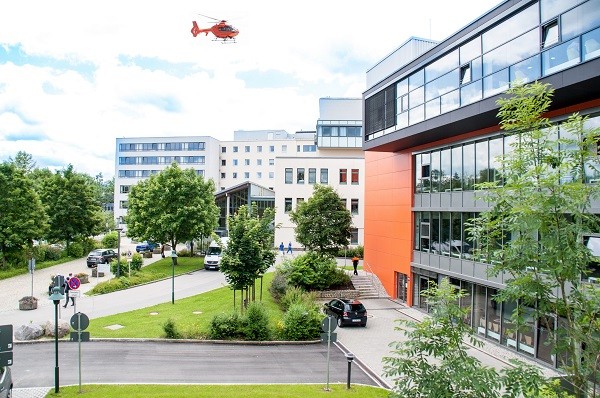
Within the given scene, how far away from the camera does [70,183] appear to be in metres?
45.1

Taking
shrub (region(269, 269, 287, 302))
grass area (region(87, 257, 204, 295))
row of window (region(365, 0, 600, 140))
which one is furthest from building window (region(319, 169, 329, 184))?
row of window (region(365, 0, 600, 140))

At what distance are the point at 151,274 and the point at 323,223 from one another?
43.9 ft

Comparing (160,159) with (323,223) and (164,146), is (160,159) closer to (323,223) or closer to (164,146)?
(164,146)

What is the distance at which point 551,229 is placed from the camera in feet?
18.9

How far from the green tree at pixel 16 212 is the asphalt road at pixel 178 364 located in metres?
20.1

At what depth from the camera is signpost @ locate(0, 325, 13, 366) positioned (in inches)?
449

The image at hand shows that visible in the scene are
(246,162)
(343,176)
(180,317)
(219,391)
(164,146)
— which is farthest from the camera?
(164,146)

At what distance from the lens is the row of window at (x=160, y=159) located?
8362 cm

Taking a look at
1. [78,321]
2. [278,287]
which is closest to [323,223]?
[278,287]

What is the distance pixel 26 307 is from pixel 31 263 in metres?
2.53

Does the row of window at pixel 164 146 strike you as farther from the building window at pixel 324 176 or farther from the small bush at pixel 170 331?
the small bush at pixel 170 331

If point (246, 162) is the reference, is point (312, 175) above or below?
below

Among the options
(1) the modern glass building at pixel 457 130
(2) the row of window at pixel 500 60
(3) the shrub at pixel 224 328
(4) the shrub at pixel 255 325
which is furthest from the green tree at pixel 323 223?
(3) the shrub at pixel 224 328

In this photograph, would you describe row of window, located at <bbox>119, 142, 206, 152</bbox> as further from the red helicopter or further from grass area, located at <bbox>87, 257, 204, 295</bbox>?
grass area, located at <bbox>87, 257, 204, 295</bbox>
